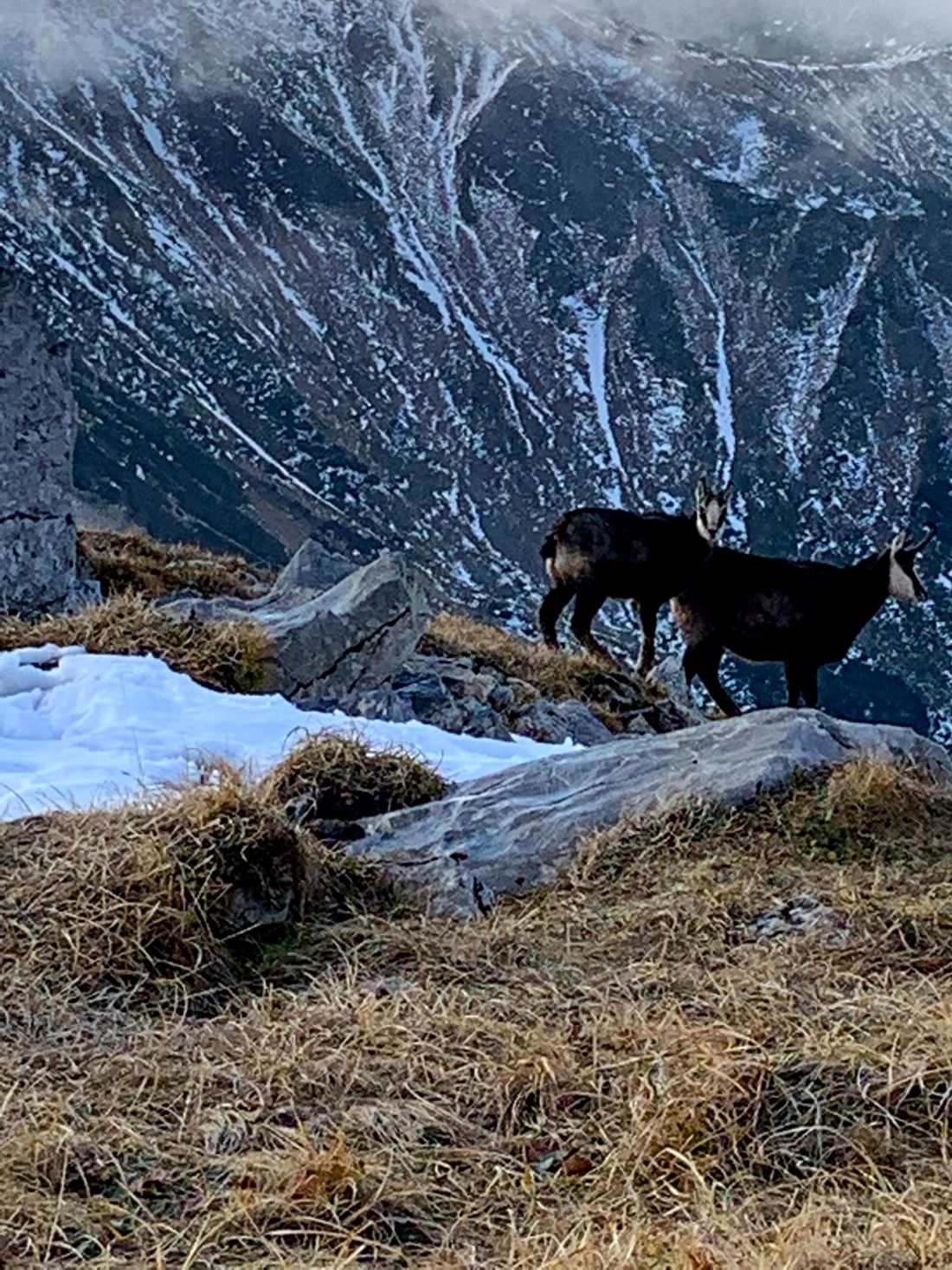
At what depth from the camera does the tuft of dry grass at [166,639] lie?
401 inches

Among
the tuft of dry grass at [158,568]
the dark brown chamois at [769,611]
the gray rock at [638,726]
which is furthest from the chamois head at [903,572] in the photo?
the tuft of dry grass at [158,568]

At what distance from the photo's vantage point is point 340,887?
6.44 meters

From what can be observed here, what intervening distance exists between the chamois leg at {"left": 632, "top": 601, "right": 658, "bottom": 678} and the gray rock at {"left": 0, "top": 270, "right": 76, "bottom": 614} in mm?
7970

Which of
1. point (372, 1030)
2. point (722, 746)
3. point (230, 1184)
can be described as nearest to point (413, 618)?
point (722, 746)

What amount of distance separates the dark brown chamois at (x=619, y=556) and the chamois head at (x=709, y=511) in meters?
0.01

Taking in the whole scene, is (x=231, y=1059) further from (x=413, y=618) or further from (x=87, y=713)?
(x=413, y=618)

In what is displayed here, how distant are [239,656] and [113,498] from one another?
6303 inches

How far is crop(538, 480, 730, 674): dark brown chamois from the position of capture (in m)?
20.3

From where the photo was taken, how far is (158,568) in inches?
657

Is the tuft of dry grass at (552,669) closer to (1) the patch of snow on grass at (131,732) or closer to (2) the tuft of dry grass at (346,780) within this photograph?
(1) the patch of snow on grass at (131,732)

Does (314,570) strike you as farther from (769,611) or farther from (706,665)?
(769,611)

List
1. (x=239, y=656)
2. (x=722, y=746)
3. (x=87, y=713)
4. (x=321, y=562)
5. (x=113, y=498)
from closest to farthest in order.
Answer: (x=722, y=746)
(x=87, y=713)
(x=239, y=656)
(x=321, y=562)
(x=113, y=498)

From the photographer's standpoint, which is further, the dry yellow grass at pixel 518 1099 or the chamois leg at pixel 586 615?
the chamois leg at pixel 586 615

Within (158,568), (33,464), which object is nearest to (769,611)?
(158,568)
